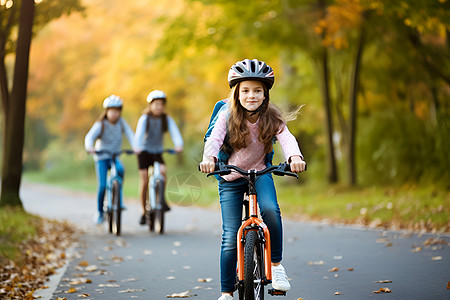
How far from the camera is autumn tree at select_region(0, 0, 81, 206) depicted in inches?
535

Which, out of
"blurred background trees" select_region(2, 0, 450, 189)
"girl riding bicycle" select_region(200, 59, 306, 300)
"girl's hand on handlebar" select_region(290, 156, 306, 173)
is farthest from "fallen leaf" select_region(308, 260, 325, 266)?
"blurred background trees" select_region(2, 0, 450, 189)

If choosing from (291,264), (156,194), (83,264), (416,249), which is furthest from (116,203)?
(416,249)

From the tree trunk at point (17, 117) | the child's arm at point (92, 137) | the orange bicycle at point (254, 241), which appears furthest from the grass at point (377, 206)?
the orange bicycle at point (254, 241)

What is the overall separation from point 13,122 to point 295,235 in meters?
5.94

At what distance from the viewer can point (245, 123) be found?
568cm

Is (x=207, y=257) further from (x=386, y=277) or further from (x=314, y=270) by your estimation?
(x=386, y=277)

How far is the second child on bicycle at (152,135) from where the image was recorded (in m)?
11.9

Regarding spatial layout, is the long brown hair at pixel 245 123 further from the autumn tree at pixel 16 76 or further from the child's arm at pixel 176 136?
the autumn tree at pixel 16 76

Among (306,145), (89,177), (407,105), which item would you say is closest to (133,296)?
(407,105)

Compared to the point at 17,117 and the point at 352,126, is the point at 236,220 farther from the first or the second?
the point at 352,126

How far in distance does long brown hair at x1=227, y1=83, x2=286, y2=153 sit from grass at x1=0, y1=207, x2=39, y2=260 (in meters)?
4.53

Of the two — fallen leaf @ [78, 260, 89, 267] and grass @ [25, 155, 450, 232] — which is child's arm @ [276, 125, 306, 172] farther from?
fallen leaf @ [78, 260, 89, 267]

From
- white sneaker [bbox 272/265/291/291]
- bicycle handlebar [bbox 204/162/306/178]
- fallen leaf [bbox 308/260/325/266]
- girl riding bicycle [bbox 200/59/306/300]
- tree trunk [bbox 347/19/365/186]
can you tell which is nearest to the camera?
bicycle handlebar [bbox 204/162/306/178]

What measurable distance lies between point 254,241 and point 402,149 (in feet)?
46.8
